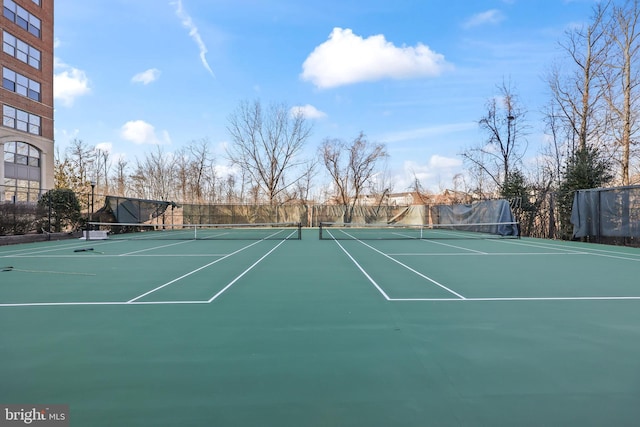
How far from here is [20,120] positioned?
97.5 ft

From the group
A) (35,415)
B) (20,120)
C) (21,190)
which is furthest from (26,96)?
(35,415)

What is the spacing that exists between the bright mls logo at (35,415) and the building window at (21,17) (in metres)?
35.9

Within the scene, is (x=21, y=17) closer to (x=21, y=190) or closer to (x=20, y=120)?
(x=20, y=120)

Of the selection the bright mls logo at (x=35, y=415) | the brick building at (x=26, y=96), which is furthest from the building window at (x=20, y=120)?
the bright mls logo at (x=35, y=415)

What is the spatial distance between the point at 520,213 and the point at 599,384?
21799 millimetres

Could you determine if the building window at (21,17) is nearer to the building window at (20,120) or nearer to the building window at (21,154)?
the building window at (20,120)

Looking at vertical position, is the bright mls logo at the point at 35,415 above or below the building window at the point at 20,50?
below

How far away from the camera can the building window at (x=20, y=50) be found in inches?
1116

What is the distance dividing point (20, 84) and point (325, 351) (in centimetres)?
3618

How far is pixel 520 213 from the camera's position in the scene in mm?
22672

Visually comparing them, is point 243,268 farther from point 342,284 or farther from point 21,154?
point 21,154

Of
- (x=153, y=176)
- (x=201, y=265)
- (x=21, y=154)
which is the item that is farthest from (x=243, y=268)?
(x=153, y=176)

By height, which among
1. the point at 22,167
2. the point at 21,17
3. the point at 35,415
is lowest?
the point at 35,415

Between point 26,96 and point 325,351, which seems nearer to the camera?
point 325,351
